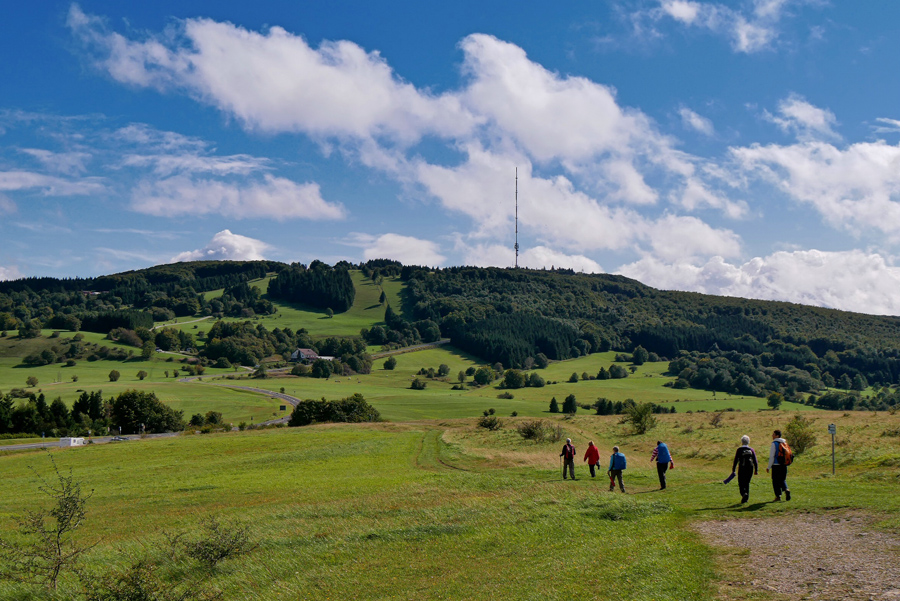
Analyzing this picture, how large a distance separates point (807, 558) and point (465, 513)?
10.6m

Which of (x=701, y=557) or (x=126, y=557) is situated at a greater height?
(x=701, y=557)

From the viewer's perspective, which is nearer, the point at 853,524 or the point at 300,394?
the point at 853,524

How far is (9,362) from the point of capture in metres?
163

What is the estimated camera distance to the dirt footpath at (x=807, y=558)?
35.8 feet

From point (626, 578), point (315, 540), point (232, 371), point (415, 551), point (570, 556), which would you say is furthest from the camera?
point (232, 371)

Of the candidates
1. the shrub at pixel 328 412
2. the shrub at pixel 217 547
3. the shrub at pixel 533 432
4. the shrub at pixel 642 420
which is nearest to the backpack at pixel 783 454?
the shrub at pixel 217 547

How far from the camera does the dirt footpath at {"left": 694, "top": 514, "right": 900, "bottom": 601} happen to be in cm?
1091

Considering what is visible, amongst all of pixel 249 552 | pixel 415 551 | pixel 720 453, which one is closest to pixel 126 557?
pixel 249 552

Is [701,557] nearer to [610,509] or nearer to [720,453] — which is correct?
[610,509]

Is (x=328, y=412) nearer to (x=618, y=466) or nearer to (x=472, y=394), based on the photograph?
(x=618, y=466)

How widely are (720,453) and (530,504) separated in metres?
20.6

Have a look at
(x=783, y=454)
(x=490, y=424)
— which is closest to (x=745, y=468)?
(x=783, y=454)

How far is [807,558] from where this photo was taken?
41.9ft

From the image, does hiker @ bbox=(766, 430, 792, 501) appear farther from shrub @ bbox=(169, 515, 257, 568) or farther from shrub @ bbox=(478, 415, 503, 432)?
shrub @ bbox=(478, 415, 503, 432)
